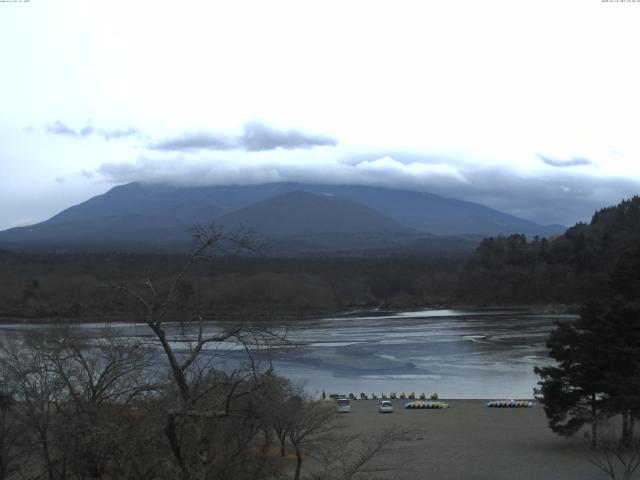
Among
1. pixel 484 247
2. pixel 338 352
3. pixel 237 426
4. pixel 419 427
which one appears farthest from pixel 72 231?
pixel 237 426

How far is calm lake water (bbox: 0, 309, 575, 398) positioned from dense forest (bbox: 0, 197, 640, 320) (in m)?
14.2

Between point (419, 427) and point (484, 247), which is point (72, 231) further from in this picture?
point (419, 427)

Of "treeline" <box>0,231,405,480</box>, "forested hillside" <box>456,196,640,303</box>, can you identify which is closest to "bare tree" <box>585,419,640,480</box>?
"treeline" <box>0,231,405,480</box>

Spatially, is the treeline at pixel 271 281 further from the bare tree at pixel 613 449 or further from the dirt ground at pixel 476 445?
the bare tree at pixel 613 449

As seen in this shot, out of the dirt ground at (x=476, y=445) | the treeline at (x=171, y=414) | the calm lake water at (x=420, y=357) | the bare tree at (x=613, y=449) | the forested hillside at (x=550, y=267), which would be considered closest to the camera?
the treeline at (x=171, y=414)

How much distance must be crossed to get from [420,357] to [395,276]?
47.7 meters

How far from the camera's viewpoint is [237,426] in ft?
24.0

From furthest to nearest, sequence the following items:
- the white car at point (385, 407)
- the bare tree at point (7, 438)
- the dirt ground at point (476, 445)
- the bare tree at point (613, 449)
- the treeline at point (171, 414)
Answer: the white car at point (385, 407) < the dirt ground at point (476, 445) < the bare tree at point (613, 449) < the bare tree at point (7, 438) < the treeline at point (171, 414)

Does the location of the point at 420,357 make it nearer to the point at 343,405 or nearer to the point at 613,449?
the point at 343,405

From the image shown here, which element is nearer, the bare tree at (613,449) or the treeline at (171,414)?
the treeline at (171,414)

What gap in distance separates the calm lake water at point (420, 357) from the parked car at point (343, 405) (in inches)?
48.3

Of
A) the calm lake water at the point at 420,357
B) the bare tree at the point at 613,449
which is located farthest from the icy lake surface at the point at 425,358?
the bare tree at the point at 613,449

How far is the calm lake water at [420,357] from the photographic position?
28828 mm

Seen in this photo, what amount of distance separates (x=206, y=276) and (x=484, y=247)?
112 feet
